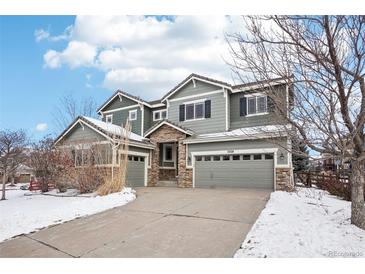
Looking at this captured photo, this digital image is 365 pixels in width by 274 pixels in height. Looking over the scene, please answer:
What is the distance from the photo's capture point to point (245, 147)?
40.2ft

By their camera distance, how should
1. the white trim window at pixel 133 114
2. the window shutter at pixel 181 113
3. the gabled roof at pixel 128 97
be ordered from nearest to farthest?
the window shutter at pixel 181 113
the gabled roof at pixel 128 97
the white trim window at pixel 133 114

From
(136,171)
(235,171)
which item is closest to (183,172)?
(136,171)

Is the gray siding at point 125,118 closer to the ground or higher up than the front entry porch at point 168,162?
higher up

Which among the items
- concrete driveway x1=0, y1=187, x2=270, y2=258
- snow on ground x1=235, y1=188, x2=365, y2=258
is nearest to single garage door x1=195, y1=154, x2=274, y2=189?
concrete driveway x1=0, y1=187, x2=270, y2=258

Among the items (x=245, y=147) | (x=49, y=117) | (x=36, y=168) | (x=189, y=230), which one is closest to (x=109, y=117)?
(x=36, y=168)

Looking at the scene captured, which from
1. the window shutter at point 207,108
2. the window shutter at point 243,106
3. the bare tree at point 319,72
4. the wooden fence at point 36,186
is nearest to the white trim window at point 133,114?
the window shutter at point 207,108

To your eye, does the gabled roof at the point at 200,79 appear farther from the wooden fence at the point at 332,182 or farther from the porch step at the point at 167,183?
the wooden fence at the point at 332,182

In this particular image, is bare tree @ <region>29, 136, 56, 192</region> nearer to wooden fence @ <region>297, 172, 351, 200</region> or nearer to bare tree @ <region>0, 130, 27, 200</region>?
bare tree @ <region>0, 130, 27, 200</region>

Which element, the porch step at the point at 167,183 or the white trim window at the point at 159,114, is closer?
the porch step at the point at 167,183

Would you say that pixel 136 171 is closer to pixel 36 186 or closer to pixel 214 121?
pixel 214 121

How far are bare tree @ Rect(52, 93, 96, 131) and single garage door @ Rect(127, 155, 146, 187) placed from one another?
553 inches

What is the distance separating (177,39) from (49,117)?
2211cm

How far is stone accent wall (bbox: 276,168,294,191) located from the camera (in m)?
11.0

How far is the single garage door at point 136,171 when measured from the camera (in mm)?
13680
